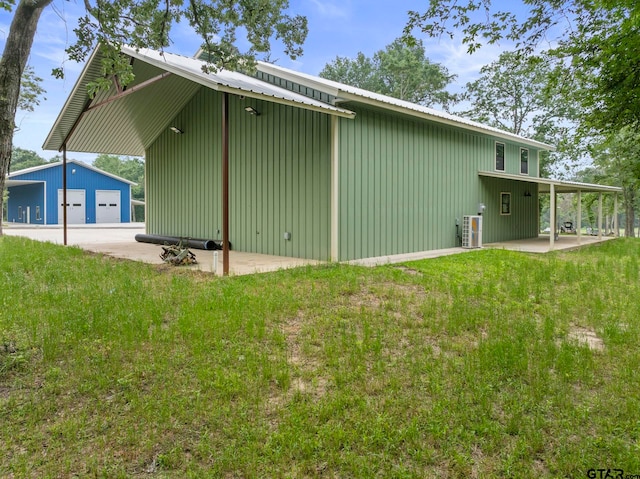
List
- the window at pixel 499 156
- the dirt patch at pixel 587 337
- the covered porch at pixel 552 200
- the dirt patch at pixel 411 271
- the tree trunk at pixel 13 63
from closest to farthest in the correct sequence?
the tree trunk at pixel 13 63, the dirt patch at pixel 587 337, the dirt patch at pixel 411 271, the covered porch at pixel 552 200, the window at pixel 499 156

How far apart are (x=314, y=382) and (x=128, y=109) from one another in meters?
9.78

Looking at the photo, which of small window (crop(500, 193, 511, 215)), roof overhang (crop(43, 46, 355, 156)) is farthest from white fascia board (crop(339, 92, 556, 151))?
small window (crop(500, 193, 511, 215))

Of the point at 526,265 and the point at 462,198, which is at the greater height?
the point at 462,198

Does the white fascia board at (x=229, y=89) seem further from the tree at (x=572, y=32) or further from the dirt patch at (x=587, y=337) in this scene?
the dirt patch at (x=587, y=337)

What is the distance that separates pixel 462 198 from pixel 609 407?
30.6 ft

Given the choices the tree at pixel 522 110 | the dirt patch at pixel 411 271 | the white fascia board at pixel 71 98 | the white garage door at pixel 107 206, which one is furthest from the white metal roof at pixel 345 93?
the white garage door at pixel 107 206

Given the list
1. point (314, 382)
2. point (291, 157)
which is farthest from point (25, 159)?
point (314, 382)

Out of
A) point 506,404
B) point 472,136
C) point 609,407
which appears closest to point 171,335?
point 506,404

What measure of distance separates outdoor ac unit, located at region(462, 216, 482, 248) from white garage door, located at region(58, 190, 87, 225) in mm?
23427

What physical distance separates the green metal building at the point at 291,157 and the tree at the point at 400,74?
16.9 m

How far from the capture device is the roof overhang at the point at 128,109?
342 inches

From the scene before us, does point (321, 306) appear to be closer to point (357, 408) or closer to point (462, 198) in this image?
point (357, 408)

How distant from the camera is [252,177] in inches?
379

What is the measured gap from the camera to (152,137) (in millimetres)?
12562
